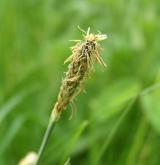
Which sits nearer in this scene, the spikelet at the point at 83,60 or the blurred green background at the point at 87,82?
the spikelet at the point at 83,60

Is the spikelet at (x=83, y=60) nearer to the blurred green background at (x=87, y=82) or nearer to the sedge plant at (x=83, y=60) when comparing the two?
the sedge plant at (x=83, y=60)

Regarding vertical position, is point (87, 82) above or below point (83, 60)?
above

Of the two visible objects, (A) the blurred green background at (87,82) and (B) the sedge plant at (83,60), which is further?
(A) the blurred green background at (87,82)

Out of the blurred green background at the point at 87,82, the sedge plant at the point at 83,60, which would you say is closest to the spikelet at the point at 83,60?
the sedge plant at the point at 83,60

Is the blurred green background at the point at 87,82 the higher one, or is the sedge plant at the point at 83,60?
the blurred green background at the point at 87,82

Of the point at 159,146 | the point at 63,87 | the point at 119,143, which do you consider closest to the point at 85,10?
the point at 119,143

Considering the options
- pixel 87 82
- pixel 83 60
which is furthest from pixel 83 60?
pixel 87 82

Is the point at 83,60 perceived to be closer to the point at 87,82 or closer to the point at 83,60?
the point at 83,60

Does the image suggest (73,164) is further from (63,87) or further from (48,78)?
(63,87)

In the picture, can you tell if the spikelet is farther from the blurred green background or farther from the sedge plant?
the blurred green background

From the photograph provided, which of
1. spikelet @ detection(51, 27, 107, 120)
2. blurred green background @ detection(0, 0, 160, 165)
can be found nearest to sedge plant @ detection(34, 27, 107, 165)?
spikelet @ detection(51, 27, 107, 120)
